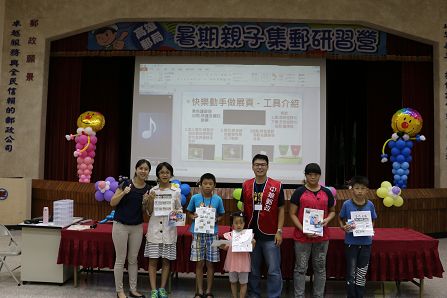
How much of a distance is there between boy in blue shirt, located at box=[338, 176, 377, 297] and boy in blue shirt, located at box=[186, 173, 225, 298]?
1052 mm

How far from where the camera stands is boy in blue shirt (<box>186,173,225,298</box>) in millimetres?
3386

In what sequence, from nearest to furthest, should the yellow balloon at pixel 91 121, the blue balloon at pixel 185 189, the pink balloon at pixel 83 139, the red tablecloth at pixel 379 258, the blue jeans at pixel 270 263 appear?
1. the blue jeans at pixel 270 263
2. the red tablecloth at pixel 379 258
3. the blue balloon at pixel 185 189
4. the pink balloon at pixel 83 139
5. the yellow balloon at pixel 91 121

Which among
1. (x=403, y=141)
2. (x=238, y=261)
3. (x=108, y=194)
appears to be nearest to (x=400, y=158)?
(x=403, y=141)

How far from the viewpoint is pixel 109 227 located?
157 inches

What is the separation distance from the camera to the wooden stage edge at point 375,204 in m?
6.23

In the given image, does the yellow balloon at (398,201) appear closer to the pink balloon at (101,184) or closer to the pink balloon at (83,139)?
the pink balloon at (101,184)

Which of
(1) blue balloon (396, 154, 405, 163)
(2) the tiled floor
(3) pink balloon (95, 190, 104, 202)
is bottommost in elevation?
(2) the tiled floor

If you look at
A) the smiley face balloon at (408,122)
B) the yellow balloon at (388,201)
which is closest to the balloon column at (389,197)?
the yellow balloon at (388,201)

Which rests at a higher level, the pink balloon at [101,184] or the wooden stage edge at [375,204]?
the pink balloon at [101,184]

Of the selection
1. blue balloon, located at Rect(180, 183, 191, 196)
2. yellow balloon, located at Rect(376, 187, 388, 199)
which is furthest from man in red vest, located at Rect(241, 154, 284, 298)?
yellow balloon, located at Rect(376, 187, 388, 199)

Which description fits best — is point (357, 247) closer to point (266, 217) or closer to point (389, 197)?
point (266, 217)

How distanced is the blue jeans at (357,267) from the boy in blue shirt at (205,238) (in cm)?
109

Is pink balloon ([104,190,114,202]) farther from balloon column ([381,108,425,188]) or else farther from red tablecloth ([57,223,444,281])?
balloon column ([381,108,425,188])

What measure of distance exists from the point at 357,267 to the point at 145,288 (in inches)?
75.8
